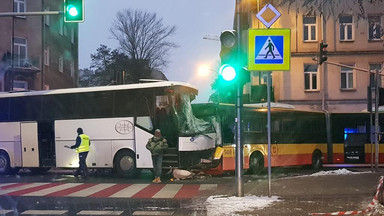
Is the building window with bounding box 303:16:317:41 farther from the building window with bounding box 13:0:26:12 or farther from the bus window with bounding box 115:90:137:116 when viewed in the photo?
the bus window with bounding box 115:90:137:116

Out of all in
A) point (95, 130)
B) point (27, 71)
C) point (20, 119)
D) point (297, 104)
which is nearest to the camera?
point (95, 130)

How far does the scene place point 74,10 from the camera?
13312mm

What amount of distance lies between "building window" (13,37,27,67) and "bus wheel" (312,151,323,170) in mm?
21866

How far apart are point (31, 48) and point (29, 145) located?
57.9 feet

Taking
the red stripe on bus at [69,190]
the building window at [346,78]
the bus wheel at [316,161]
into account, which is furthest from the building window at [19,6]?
the building window at [346,78]

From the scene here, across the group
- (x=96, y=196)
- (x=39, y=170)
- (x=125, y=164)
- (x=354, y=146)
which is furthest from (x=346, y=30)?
(x=96, y=196)

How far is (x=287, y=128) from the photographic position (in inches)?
778

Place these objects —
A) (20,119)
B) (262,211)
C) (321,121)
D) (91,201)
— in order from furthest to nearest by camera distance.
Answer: (321,121) → (20,119) → (91,201) → (262,211)

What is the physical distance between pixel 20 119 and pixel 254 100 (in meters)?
11.4

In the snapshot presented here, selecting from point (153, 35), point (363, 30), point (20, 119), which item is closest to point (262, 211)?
point (20, 119)

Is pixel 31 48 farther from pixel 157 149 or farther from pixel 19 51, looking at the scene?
pixel 157 149

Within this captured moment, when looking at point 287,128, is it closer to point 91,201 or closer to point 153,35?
point 91,201

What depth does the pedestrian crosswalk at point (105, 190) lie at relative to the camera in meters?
12.0

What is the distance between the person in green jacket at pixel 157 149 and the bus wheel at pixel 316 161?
29.4 ft
